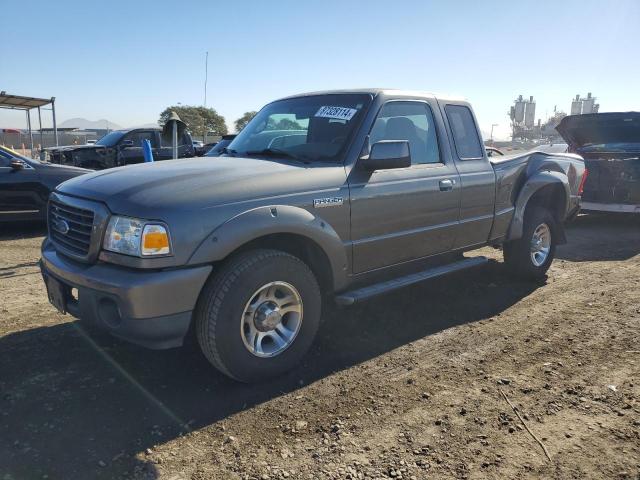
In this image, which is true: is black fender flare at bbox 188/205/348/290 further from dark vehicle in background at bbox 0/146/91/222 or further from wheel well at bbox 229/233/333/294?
dark vehicle in background at bbox 0/146/91/222

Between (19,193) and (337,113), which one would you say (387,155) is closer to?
(337,113)

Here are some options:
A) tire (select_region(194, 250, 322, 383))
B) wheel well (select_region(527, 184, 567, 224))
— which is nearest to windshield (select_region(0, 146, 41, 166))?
tire (select_region(194, 250, 322, 383))

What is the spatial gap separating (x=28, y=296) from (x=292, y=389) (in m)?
3.18

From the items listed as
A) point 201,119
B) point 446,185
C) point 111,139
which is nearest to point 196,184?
point 446,185

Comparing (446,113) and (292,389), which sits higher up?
(446,113)

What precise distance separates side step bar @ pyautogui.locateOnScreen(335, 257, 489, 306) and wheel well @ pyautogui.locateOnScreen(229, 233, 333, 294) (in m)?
0.15

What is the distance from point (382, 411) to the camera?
3.08m

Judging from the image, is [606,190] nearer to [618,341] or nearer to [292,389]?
[618,341]

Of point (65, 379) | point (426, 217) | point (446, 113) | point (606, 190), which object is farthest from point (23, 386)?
point (606, 190)

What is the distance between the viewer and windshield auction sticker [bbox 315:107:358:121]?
13.2 feet

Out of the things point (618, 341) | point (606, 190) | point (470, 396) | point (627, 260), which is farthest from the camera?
point (606, 190)

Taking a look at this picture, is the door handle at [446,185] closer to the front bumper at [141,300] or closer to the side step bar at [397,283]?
the side step bar at [397,283]

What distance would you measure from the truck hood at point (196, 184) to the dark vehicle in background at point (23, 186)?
499 cm

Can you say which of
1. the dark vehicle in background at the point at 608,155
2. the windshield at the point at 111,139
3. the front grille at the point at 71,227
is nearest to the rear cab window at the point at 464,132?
the front grille at the point at 71,227
